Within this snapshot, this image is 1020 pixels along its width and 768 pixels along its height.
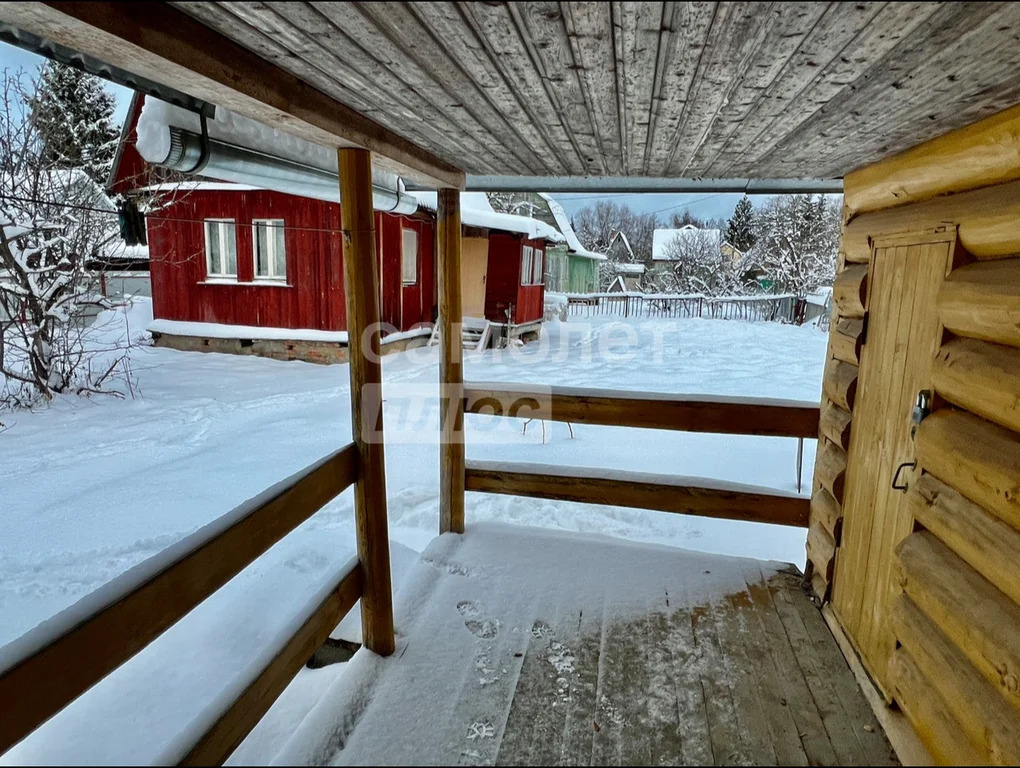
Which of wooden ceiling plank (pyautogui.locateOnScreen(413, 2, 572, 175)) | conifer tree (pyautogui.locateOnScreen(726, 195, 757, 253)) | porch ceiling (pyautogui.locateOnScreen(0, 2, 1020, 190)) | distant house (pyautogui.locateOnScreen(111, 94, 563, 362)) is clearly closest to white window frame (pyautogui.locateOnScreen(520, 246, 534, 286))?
distant house (pyautogui.locateOnScreen(111, 94, 563, 362))

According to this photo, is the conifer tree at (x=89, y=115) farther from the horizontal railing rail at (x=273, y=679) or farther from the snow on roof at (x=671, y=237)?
the snow on roof at (x=671, y=237)

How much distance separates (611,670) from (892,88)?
221 centimetres

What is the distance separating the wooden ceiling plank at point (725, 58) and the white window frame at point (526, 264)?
39.1ft

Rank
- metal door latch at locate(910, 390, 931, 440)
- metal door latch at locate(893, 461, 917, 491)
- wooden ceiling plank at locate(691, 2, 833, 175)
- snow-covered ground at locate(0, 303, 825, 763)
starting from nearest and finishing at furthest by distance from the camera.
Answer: wooden ceiling plank at locate(691, 2, 833, 175) < metal door latch at locate(910, 390, 931, 440) < metal door latch at locate(893, 461, 917, 491) < snow-covered ground at locate(0, 303, 825, 763)

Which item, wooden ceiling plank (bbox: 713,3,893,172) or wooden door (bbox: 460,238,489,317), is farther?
wooden door (bbox: 460,238,489,317)

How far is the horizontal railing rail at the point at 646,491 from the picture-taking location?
3299mm

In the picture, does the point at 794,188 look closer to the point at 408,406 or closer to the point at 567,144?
the point at 567,144

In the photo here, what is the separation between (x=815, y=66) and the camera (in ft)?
5.05

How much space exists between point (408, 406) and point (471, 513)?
11.4ft

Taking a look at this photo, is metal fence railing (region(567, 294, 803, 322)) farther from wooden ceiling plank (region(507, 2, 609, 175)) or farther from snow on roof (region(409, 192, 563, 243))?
wooden ceiling plank (region(507, 2, 609, 175))

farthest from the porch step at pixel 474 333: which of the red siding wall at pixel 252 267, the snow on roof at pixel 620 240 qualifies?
the snow on roof at pixel 620 240

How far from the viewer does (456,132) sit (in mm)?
2443

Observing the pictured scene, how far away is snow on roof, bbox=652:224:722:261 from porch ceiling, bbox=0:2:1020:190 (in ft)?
111

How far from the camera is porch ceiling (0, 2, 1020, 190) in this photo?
4.18 ft
